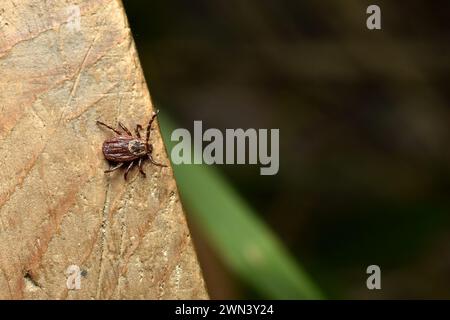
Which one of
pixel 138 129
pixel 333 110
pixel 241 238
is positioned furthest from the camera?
pixel 333 110

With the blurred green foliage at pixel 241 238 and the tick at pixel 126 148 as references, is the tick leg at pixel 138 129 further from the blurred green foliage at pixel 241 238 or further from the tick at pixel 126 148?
the blurred green foliage at pixel 241 238

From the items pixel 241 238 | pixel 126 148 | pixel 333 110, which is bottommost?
pixel 241 238

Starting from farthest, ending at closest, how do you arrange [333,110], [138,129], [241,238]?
[333,110] → [241,238] → [138,129]

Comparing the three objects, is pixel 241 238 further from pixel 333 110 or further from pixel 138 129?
pixel 333 110

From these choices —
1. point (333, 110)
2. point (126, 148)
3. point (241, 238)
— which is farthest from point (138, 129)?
point (333, 110)

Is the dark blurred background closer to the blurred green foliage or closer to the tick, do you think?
the blurred green foliage

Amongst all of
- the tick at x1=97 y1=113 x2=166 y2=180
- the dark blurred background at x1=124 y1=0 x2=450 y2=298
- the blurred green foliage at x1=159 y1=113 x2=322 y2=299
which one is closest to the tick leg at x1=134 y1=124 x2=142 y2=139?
the tick at x1=97 y1=113 x2=166 y2=180
